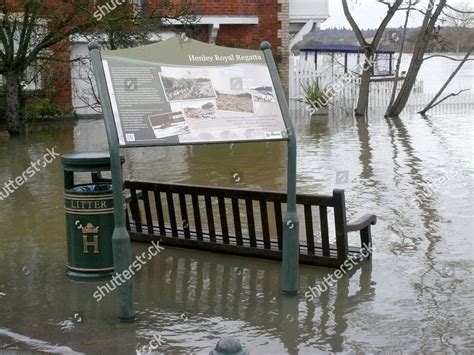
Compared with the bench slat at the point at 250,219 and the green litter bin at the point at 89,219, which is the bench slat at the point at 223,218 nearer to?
the bench slat at the point at 250,219

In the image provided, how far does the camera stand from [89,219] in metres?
6.35

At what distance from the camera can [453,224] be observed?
834 cm

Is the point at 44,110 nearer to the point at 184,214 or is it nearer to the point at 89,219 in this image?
the point at 184,214

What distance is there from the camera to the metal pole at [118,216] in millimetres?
5281

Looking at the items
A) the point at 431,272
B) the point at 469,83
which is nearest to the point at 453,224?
the point at 431,272

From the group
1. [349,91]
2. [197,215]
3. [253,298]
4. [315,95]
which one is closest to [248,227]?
[197,215]

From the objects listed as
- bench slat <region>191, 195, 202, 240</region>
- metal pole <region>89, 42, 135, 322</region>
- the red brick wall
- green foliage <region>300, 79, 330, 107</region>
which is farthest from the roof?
metal pole <region>89, 42, 135, 322</region>

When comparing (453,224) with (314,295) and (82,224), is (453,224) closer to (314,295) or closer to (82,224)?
(314,295)

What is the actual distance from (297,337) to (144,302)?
4.80 feet

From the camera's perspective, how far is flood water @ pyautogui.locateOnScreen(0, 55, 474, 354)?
513cm

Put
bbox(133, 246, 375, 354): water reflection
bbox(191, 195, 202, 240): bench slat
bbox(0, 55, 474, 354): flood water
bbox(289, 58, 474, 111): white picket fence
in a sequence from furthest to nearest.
→ bbox(289, 58, 474, 111): white picket fence < bbox(191, 195, 202, 240): bench slat < bbox(133, 246, 375, 354): water reflection < bbox(0, 55, 474, 354): flood water

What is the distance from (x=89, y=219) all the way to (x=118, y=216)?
106 cm

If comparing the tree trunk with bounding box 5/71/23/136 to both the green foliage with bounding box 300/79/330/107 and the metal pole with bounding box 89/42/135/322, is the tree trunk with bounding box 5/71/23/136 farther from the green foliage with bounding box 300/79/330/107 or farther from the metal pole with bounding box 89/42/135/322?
the metal pole with bounding box 89/42/135/322

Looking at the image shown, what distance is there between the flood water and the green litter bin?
0.67ft
